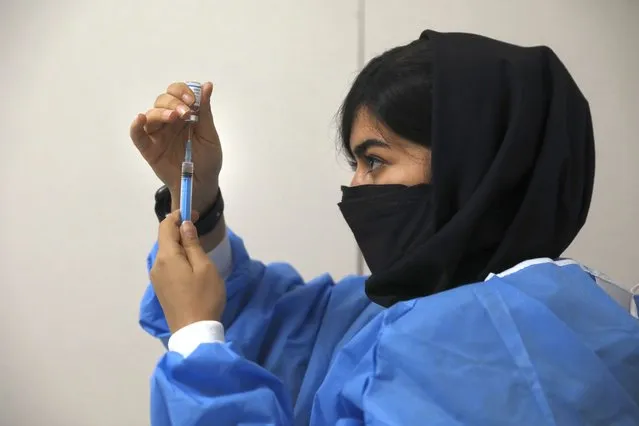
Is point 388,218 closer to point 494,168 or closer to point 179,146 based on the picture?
point 494,168

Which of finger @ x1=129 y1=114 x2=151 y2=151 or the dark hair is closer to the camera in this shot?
the dark hair

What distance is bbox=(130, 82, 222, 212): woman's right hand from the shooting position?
810mm

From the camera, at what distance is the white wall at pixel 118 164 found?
3.68ft

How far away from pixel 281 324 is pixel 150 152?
1.24 ft

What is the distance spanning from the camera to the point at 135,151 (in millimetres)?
1136

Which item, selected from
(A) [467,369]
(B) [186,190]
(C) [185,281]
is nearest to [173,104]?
(B) [186,190]

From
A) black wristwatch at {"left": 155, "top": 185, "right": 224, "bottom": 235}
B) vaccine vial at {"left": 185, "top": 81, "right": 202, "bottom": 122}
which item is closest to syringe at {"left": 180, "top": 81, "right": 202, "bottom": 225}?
vaccine vial at {"left": 185, "top": 81, "right": 202, "bottom": 122}

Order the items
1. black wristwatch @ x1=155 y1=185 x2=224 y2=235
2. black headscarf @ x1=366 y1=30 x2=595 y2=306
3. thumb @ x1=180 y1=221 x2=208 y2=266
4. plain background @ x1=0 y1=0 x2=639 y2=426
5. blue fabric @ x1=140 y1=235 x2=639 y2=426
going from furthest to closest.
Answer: plain background @ x1=0 y1=0 x2=639 y2=426 < black wristwatch @ x1=155 y1=185 x2=224 y2=235 < thumb @ x1=180 y1=221 x2=208 y2=266 < black headscarf @ x1=366 y1=30 x2=595 y2=306 < blue fabric @ x1=140 y1=235 x2=639 y2=426

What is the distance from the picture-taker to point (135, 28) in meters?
1.14

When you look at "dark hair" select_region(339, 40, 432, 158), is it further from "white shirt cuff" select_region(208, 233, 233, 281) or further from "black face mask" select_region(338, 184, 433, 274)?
"white shirt cuff" select_region(208, 233, 233, 281)

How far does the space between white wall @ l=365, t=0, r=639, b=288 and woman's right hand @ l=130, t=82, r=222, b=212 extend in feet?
1.48

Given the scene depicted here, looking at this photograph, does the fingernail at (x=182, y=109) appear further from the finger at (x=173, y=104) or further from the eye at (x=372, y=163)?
the eye at (x=372, y=163)

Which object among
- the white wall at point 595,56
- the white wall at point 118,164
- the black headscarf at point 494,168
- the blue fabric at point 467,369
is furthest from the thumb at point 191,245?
the white wall at point 595,56

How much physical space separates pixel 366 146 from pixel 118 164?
0.64 m
